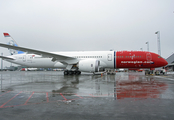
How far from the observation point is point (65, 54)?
76.0ft

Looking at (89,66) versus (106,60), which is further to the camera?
(106,60)

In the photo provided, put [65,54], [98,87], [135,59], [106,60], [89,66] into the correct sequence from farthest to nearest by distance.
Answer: [65,54], [106,60], [135,59], [89,66], [98,87]

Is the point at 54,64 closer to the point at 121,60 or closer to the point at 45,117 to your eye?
the point at 121,60

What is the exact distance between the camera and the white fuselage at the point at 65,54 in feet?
68.9

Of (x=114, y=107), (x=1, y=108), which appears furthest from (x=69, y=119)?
(x=1, y=108)

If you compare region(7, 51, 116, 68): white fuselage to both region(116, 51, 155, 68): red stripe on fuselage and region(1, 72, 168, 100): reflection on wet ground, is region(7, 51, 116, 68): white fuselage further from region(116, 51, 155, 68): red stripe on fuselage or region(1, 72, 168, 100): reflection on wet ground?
region(1, 72, 168, 100): reflection on wet ground

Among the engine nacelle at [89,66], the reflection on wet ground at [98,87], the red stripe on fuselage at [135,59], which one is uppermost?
the red stripe on fuselage at [135,59]

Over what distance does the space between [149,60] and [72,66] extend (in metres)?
11.1

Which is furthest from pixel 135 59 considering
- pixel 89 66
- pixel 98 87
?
pixel 98 87

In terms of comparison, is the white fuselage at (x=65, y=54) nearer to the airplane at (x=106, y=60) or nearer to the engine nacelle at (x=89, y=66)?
the airplane at (x=106, y=60)

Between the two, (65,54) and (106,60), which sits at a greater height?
(65,54)

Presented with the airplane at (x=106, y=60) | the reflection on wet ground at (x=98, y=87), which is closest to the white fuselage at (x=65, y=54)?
the airplane at (x=106, y=60)

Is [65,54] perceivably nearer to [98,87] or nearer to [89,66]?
[89,66]

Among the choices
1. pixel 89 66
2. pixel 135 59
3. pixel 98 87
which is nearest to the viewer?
pixel 98 87
